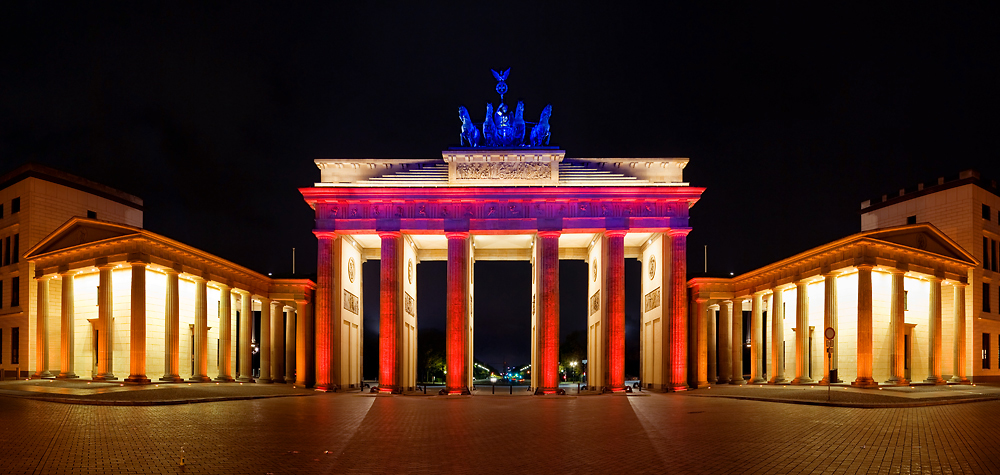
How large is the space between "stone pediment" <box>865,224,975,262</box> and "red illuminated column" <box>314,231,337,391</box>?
3243cm

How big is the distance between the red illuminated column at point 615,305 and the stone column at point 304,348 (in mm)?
20847

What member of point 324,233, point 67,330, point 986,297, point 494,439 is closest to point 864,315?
point 986,297

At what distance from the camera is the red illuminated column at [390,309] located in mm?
47094

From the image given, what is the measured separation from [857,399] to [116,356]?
43.0 m

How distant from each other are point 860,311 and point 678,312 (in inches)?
441

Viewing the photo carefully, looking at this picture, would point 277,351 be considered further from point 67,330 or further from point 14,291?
point 14,291

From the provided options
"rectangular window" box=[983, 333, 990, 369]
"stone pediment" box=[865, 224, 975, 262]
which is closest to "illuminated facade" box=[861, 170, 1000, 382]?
"rectangular window" box=[983, 333, 990, 369]

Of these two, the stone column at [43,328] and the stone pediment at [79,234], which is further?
the stone column at [43,328]

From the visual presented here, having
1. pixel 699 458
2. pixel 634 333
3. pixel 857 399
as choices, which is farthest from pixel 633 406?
pixel 634 333

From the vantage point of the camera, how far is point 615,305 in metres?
47.4

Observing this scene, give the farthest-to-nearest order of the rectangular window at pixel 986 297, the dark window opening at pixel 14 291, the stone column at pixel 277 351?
the stone column at pixel 277 351, the rectangular window at pixel 986 297, the dark window opening at pixel 14 291

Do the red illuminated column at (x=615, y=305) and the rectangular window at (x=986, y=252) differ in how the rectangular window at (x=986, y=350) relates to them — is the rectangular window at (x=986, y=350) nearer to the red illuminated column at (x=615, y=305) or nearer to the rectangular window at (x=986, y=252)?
the rectangular window at (x=986, y=252)

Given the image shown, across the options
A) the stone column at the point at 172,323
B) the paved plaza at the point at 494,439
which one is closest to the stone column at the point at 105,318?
the stone column at the point at 172,323

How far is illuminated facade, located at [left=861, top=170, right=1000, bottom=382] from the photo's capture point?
4991 centimetres
